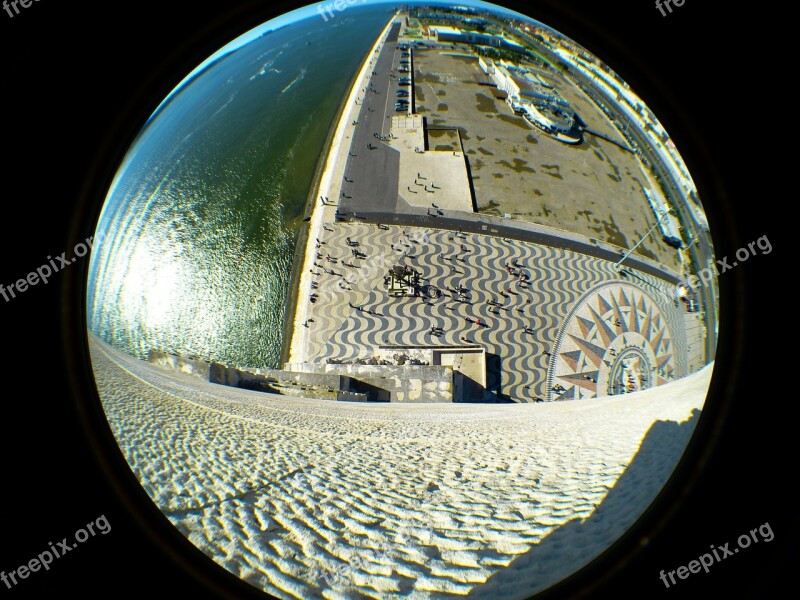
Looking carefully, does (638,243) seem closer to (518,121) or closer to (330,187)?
(518,121)

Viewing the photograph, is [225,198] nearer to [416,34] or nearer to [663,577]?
[416,34]

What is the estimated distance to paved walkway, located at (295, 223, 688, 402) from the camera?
8.03 ft

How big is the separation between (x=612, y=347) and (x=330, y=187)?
2.75 metres

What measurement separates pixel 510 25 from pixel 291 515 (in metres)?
2.27

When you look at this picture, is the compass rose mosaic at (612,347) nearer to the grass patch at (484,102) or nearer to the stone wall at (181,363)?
the grass patch at (484,102)

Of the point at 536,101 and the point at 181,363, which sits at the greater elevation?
the point at 536,101

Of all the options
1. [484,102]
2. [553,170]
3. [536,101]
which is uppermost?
[484,102]

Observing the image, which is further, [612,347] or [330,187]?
[330,187]

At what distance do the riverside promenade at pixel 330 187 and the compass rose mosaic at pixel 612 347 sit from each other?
1943 millimetres

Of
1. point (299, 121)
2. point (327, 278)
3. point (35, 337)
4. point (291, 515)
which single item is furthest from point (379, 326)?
point (35, 337)

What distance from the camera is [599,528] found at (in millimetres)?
1068

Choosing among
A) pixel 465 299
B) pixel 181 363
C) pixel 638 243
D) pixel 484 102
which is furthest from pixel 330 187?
pixel 638 243

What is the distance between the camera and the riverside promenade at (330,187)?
2756 millimetres

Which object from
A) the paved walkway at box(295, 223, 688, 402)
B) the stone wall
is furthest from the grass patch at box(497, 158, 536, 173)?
the stone wall
